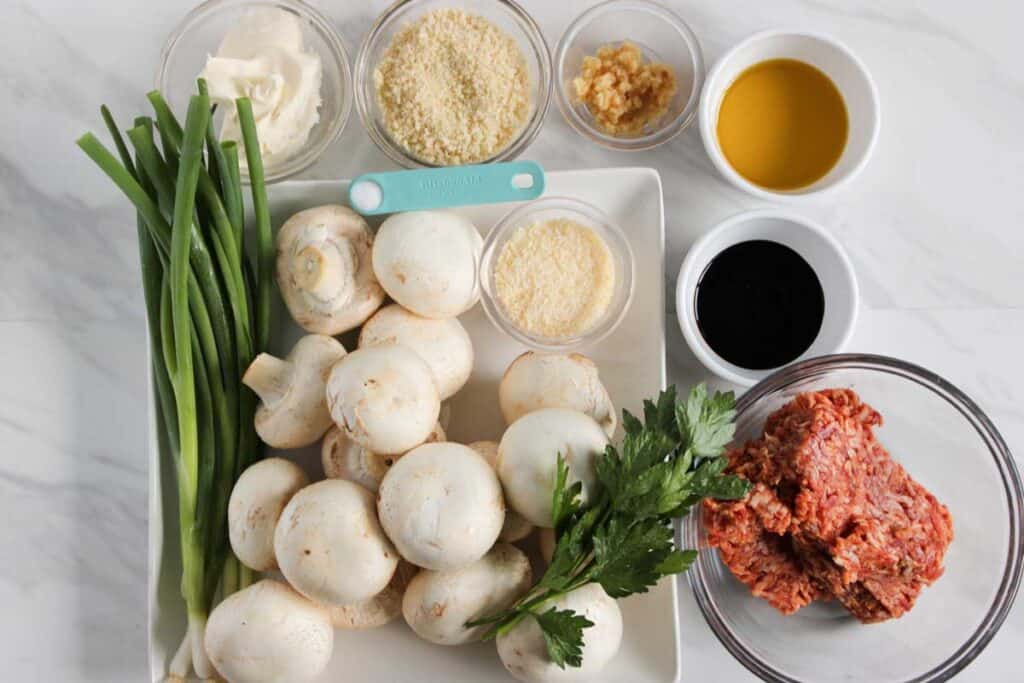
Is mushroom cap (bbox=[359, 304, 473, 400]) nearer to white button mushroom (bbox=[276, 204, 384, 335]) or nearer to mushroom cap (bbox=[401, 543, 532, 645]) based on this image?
white button mushroom (bbox=[276, 204, 384, 335])

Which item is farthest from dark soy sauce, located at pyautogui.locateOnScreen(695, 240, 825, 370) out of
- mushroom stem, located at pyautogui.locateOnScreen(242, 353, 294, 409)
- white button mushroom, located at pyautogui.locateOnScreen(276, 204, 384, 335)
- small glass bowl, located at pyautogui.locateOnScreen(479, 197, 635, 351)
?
mushroom stem, located at pyautogui.locateOnScreen(242, 353, 294, 409)

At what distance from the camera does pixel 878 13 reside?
4.89 ft

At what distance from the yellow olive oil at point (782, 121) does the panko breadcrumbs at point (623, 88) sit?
96 mm

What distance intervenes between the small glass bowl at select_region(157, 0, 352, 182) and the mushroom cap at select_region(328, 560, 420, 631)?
0.59 m

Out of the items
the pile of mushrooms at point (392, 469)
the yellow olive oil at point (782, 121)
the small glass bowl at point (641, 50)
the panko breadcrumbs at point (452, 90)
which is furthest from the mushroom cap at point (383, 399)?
the yellow olive oil at point (782, 121)

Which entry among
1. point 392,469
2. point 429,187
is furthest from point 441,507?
point 429,187

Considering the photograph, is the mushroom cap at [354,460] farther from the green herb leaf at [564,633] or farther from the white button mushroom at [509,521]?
the green herb leaf at [564,633]

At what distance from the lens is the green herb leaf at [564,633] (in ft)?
3.75

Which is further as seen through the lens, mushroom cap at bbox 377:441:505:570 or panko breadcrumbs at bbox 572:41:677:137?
panko breadcrumbs at bbox 572:41:677:137

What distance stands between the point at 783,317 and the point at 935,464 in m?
0.28

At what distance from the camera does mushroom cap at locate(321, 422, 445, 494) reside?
126 centimetres

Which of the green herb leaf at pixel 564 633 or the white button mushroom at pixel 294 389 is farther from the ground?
the white button mushroom at pixel 294 389

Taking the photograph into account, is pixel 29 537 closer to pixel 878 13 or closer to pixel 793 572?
pixel 793 572

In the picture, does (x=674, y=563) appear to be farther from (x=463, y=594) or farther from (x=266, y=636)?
(x=266, y=636)
